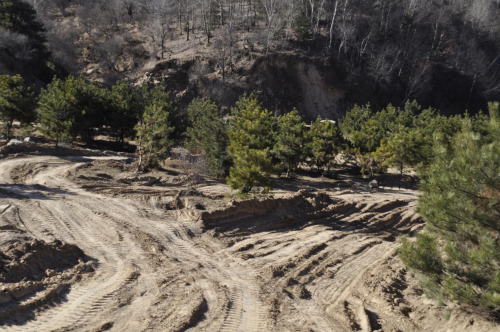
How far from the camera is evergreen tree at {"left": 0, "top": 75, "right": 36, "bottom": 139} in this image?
24.9 metres

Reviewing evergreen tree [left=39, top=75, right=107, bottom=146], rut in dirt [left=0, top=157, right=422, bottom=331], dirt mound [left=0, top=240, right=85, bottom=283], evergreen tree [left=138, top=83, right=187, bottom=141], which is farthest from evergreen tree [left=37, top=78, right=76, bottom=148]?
dirt mound [left=0, top=240, right=85, bottom=283]

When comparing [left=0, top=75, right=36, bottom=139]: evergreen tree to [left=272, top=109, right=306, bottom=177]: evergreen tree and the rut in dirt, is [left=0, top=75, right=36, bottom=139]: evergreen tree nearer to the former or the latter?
the rut in dirt

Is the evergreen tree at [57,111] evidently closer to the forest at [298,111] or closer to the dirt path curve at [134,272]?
the forest at [298,111]

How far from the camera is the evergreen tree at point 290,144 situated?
26969 millimetres

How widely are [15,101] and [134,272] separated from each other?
67.3 ft

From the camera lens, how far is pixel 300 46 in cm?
5712

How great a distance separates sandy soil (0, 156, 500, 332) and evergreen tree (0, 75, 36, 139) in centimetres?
679

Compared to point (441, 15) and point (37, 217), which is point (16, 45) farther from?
point (441, 15)

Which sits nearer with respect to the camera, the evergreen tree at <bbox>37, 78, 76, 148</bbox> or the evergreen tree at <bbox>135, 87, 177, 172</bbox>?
the evergreen tree at <bbox>135, 87, 177, 172</bbox>

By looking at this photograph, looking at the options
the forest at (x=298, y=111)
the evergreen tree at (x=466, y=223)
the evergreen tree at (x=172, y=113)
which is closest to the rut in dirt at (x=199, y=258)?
the evergreen tree at (x=466, y=223)

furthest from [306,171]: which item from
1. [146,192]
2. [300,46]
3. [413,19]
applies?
[413,19]

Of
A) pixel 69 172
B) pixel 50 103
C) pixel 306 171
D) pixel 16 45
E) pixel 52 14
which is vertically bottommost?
pixel 306 171

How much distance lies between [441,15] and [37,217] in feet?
235

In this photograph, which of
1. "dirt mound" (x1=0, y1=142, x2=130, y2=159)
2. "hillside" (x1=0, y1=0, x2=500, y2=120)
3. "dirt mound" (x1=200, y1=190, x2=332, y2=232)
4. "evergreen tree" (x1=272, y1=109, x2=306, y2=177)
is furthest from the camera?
"hillside" (x1=0, y1=0, x2=500, y2=120)
